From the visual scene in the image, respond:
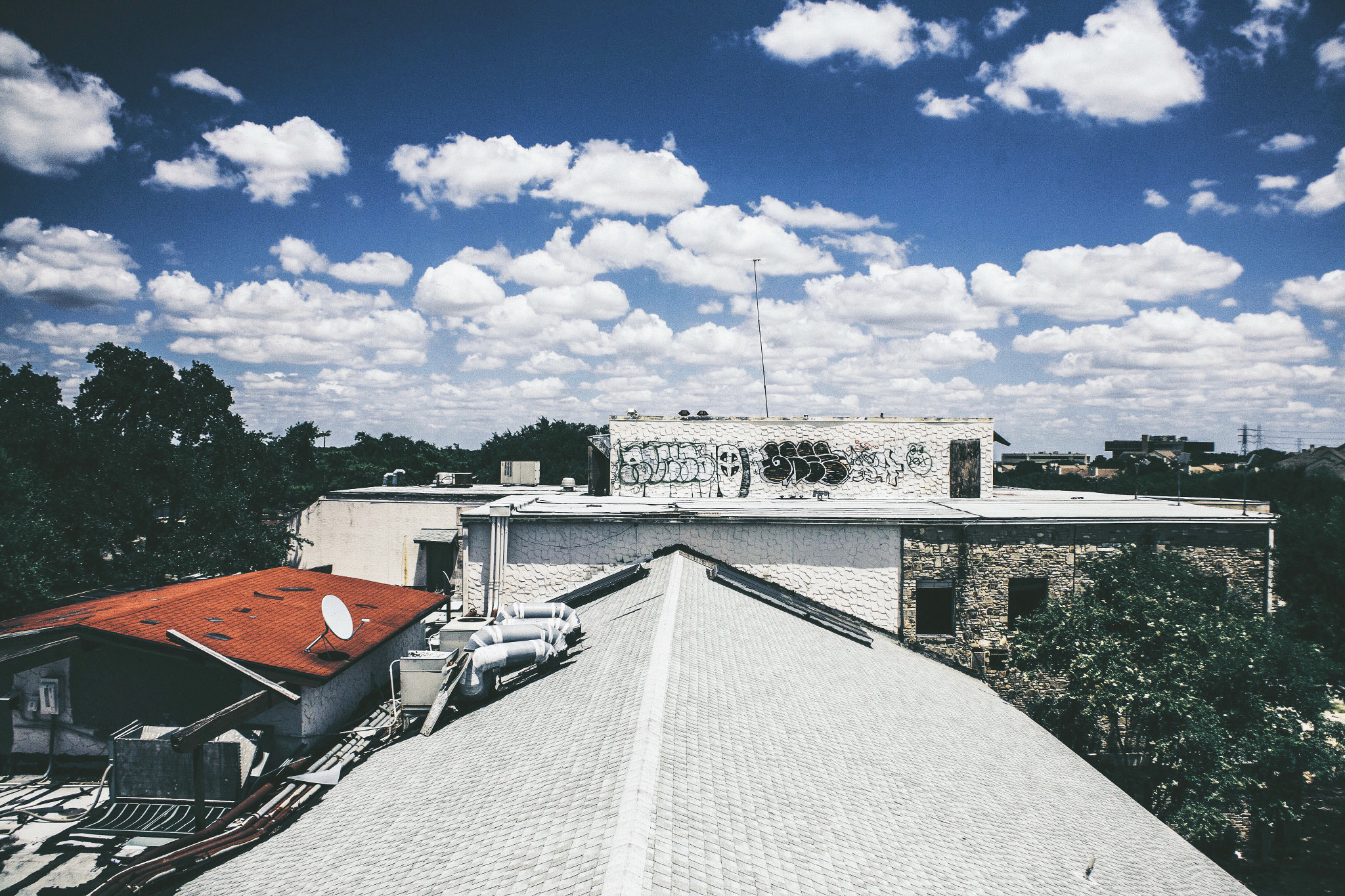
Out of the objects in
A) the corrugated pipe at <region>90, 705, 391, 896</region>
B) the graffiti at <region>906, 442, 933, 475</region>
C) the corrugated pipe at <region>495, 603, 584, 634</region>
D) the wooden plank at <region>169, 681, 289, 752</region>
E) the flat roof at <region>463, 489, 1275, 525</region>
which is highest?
the graffiti at <region>906, 442, 933, 475</region>

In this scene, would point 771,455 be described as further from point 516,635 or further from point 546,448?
point 546,448

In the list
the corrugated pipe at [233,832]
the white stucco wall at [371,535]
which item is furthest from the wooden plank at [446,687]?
the white stucco wall at [371,535]

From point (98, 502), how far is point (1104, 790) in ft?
121

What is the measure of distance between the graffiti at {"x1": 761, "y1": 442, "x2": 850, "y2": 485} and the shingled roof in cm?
1112

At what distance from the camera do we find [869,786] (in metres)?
8.18

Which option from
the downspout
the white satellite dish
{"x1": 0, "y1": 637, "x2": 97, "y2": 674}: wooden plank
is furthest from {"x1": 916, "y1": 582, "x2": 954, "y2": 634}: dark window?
{"x1": 0, "y1": 637, "x2": 97, "y2": 674}: wooden plank

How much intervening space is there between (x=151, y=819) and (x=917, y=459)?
74.0 ft

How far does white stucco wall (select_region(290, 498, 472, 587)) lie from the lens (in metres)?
29.0

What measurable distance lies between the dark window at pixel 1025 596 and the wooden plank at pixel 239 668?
16.7 meters

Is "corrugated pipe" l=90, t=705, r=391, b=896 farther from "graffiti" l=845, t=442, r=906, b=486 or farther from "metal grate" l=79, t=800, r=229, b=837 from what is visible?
"graffiti" l=845, t=442, r=906, b=486

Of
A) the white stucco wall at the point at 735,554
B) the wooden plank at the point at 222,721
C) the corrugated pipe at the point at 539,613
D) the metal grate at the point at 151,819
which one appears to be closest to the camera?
the wooden plank at the point at 222,721

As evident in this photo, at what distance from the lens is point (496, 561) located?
58.4ft

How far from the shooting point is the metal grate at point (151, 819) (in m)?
9.86

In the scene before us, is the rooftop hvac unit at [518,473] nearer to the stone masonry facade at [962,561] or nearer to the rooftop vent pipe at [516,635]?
the stone masonry facade at [962,561]
